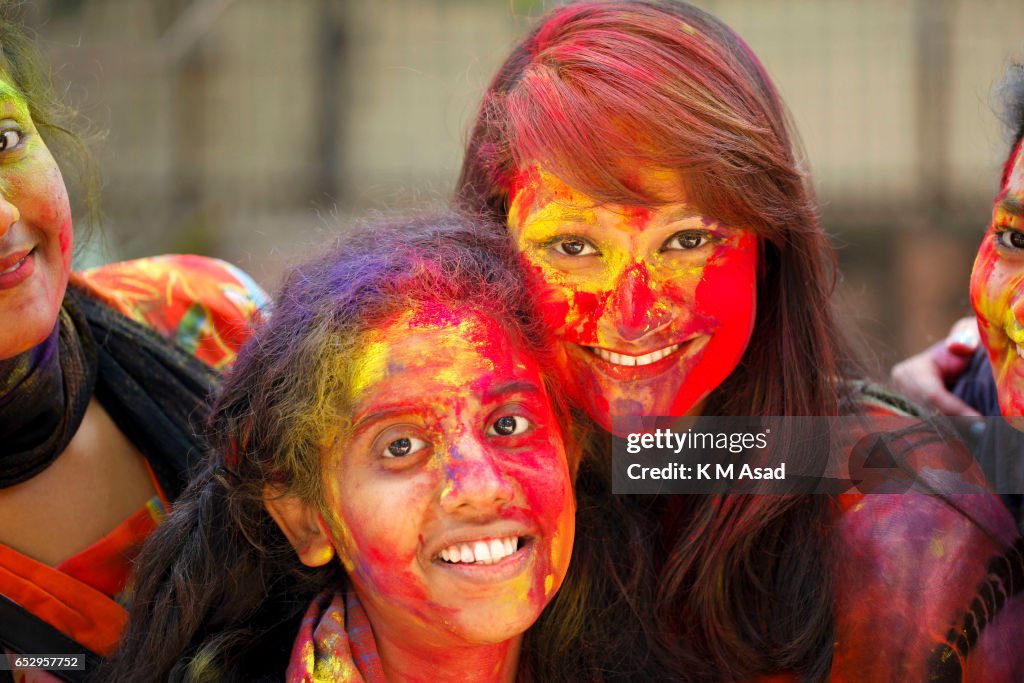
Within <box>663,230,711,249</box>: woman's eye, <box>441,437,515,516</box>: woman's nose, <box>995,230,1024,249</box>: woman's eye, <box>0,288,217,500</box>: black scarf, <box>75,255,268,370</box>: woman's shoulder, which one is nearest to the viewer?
<box>441,437,515,516</box>: woman's nose

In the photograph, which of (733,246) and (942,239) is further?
(942,239)

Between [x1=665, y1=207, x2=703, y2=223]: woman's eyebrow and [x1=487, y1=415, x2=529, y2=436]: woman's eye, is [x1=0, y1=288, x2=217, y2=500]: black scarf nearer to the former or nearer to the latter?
[x1=487, y1=415, x2=529, y2=436]: woman's eye

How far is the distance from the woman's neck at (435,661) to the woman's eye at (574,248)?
27.3 inches

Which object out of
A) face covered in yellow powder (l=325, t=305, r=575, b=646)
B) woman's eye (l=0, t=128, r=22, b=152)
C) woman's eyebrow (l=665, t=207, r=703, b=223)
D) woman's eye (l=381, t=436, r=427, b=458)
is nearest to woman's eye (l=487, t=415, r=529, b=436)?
face covered in yellow powder (l=325, t=305, r=575, b=646)

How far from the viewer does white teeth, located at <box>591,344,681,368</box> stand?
2.25m

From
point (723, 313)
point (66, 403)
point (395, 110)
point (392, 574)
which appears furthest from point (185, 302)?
point (395, 110)

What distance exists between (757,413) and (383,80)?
4711 millimetres

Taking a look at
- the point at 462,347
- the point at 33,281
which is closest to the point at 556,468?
the point at 462,347

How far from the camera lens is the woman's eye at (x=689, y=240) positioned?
7.23 feet

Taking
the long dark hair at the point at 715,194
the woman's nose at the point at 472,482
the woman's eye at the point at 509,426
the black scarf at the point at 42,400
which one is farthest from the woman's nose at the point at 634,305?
the black scarf at the point at 42,400

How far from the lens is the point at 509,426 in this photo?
2.02 metres

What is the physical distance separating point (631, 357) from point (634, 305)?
115 mm

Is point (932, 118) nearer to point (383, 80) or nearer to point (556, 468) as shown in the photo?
point (383, 80)

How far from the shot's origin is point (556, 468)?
2018mm
